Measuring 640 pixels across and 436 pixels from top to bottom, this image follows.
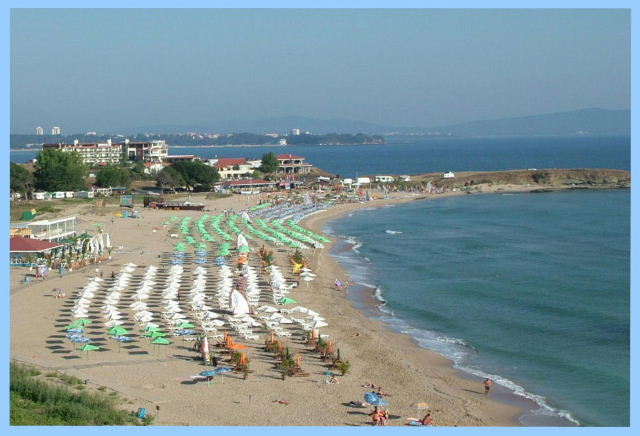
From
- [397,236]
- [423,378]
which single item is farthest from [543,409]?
[397,236]

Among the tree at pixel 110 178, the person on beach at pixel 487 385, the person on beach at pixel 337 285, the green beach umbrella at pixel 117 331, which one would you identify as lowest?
the person on beach at pixel 487 385

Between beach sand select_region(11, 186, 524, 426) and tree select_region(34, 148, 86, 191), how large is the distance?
34.8m

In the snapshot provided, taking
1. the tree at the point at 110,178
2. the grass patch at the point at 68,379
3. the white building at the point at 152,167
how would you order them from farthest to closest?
1. the white building at the point at 152,167
2. the tree at the point at 110,178
3. the grass patch at the point at 68,379

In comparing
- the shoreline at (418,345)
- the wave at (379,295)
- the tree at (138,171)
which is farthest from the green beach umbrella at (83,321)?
the tree at (138,171)

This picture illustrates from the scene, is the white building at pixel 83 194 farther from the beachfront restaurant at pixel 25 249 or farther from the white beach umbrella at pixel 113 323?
the white beach umbrella at pixel 113 323

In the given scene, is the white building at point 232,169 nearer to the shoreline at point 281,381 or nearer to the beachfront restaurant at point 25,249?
the beachfront restaurant at point 25,249

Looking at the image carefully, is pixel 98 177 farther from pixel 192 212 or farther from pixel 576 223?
pixel 576 223

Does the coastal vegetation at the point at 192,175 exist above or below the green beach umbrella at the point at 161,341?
above

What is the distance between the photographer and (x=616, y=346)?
22.2m

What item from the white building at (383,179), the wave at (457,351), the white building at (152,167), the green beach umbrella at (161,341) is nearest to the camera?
the wave at (457,351)

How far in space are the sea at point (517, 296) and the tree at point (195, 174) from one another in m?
18.7

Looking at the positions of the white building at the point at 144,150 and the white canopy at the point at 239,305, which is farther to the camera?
the white building at the point at 144,150

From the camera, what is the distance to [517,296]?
2856 centimetres

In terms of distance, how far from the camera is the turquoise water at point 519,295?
1956cm
